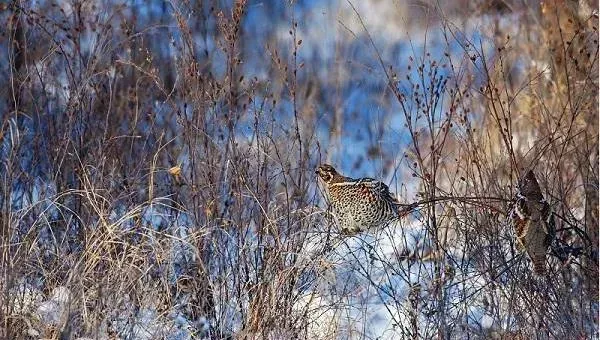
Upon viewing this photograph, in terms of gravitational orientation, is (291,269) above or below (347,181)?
below

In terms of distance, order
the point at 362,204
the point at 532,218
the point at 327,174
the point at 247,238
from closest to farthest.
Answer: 1. the point at 532,218
2. the point at 362,204
3. the point at 327,174
4. the point at 247,238

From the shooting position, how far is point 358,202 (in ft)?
13.7

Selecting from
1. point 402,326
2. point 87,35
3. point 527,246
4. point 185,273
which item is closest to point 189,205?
point 185,273

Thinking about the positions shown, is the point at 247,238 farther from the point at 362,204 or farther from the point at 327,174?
the point at 362,204

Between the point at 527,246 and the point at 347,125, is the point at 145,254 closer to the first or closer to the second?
the point at 527,246

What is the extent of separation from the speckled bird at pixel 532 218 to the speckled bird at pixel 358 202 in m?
0.52

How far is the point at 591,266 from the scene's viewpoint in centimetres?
490

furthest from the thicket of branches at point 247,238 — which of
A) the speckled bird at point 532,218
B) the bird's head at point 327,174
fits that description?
the bird's head at point 327,174

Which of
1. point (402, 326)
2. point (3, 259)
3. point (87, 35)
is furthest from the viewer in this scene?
point (87, 35)

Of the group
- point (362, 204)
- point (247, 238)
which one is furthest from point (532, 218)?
point (247, 238)

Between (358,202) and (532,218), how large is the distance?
761mm

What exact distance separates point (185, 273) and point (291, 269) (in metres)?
0.65

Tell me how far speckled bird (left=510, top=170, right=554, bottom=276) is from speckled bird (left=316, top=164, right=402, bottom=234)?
0.52m

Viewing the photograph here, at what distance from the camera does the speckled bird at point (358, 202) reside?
4.16 meters
